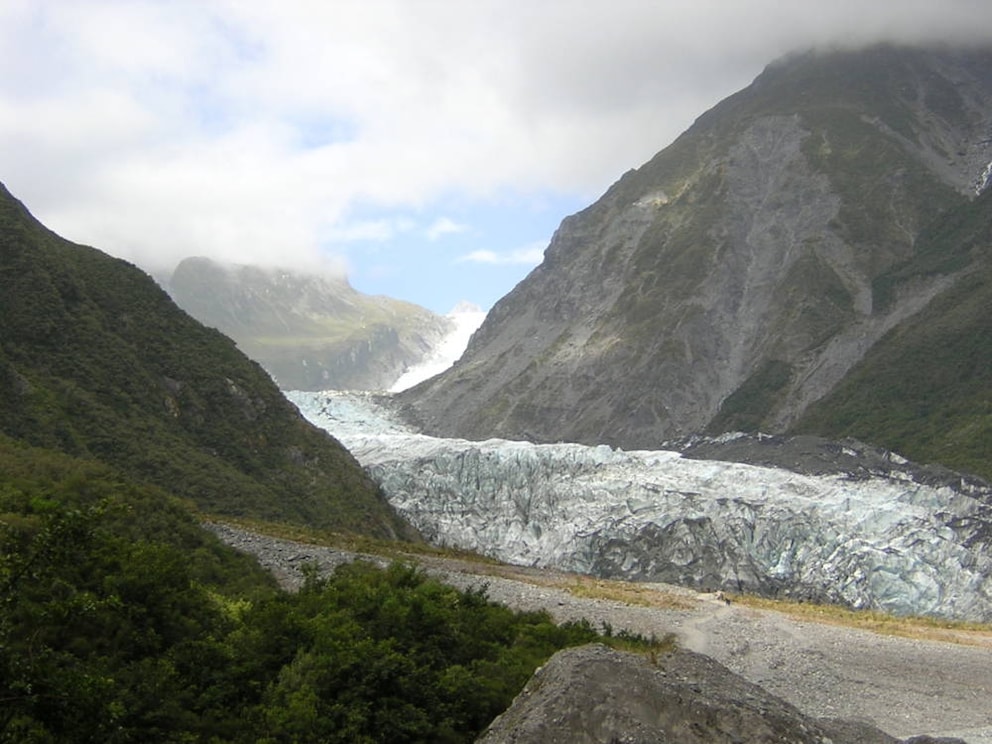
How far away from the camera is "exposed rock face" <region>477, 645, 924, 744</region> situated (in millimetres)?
9398

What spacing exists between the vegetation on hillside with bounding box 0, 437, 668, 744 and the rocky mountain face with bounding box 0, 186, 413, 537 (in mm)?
19748

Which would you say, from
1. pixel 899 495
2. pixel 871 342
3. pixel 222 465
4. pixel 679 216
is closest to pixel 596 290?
pixel 679 216

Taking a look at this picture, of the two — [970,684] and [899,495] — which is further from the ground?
[899,495]

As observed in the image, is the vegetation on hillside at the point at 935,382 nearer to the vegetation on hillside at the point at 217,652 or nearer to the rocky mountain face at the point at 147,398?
the rocky mountain face at the point at 147,398

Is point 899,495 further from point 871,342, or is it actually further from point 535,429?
point 535,429

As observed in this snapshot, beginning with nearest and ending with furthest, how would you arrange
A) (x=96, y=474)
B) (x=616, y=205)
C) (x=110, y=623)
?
(x=110, y=623) → (x=96, y=474) → (x=616, y=205)

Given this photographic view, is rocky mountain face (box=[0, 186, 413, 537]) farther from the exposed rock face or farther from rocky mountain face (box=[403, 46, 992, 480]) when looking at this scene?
rocky mountain face (box=[403, 46, 992, 480])

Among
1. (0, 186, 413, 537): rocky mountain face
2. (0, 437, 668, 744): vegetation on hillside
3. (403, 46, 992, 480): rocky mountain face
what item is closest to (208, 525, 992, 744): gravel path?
(0, 437, 668, 744): vegetation on hillside

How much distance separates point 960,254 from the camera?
111m

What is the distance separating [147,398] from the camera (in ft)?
131

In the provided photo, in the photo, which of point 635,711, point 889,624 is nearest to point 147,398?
point 889,624

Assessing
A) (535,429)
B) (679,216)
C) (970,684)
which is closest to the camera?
(970,684)

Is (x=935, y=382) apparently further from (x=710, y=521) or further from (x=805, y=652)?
(x=805, y=652)

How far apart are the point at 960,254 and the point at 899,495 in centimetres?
6781
